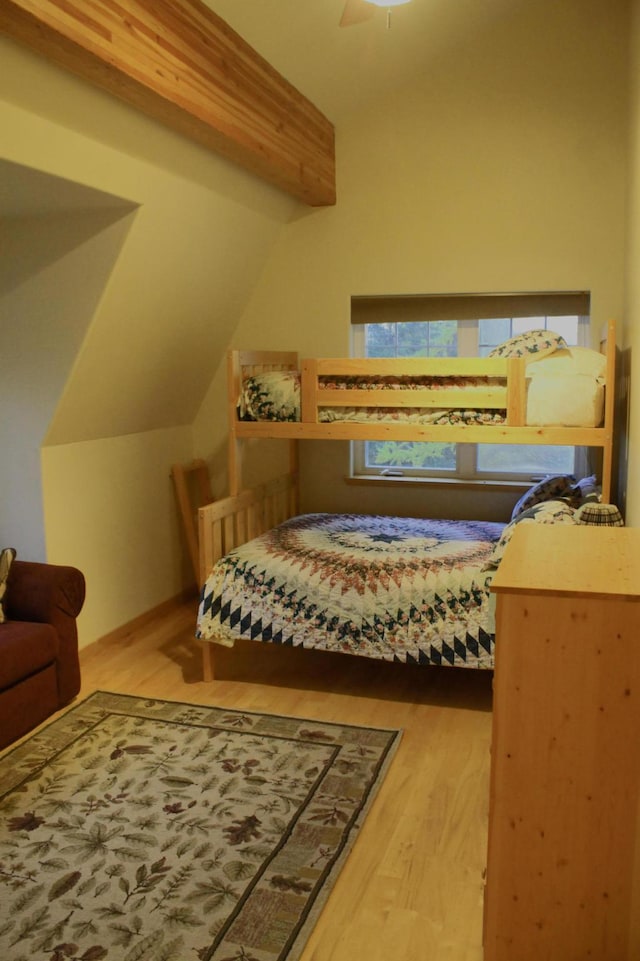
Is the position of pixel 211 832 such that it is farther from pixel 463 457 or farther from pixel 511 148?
pixel 511 148

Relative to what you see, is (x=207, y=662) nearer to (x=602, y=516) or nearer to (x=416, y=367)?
(x=416, y=367)

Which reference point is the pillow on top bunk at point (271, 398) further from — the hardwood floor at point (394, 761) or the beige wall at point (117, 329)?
the hardwood floor at point (394, 761)

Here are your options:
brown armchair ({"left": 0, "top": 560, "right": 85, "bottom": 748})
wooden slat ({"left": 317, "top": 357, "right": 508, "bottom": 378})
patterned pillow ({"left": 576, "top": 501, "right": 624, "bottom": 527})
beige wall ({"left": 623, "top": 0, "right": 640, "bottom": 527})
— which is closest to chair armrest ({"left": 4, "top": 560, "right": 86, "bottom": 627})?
brown armchair ({"left": 0, "top": 560, "right": 85, "bottom": 748})

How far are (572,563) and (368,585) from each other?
158 cm

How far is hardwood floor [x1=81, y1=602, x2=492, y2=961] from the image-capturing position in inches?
80.4

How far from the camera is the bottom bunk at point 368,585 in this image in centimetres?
321

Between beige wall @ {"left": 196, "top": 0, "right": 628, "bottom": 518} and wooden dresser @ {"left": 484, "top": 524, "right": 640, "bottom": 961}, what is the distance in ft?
8.86

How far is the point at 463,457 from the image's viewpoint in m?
4.46

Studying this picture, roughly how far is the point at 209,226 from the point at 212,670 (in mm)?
2033

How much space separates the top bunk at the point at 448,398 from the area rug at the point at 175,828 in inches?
50.8

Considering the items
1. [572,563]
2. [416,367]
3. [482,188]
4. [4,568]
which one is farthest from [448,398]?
[4,568]

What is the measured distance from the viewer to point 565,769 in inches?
65.6

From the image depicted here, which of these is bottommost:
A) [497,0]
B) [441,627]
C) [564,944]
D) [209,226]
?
[564,944]

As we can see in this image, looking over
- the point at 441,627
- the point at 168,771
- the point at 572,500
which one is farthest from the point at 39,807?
the point at 572,500
